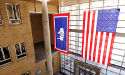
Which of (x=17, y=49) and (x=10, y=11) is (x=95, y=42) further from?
(x=10, y=11)

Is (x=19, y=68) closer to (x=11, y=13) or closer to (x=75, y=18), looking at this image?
(x=11, y=13)

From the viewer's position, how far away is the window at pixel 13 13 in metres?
6.47

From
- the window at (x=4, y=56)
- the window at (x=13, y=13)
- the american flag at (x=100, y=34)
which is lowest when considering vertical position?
the window at (x=4, y=56)

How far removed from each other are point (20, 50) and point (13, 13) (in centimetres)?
324

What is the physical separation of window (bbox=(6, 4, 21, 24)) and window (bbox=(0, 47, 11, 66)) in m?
2.22

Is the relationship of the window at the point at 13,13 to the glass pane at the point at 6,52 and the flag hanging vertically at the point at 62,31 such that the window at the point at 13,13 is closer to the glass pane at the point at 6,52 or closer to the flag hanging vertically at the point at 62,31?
the glass pane at the point at 6,52

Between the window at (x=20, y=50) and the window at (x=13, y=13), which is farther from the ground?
the window at (x=13, y=13)

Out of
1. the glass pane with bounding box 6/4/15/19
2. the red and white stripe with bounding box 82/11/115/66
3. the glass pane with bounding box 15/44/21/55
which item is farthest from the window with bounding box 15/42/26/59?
the red and white stripe with bounding box 82/11/115/66

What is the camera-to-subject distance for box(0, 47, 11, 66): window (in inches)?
250

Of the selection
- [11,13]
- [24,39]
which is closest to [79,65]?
[24,39]

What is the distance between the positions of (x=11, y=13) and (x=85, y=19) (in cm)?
→ 604

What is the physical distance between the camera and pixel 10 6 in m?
6.47

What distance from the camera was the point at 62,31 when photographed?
6.27 m

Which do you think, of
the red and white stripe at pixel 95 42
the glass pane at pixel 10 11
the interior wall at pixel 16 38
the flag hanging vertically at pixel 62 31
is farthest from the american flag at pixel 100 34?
the glass pane at pixel 10 11
